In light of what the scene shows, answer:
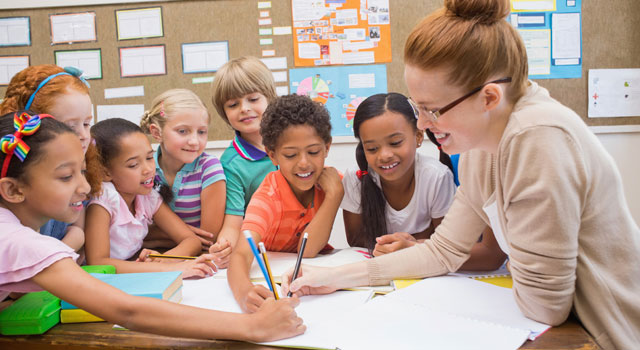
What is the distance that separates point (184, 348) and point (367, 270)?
1.44 ft

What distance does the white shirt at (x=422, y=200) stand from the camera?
1454 millimetres

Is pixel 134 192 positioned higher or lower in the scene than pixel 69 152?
lower

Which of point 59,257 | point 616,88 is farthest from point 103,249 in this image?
point 616,88

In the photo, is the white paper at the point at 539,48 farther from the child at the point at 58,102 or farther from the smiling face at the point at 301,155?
the child at the point at 58,102

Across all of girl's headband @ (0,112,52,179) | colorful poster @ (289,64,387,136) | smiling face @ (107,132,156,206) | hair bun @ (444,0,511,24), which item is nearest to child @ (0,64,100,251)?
smiling face @ (107,132,156,206)

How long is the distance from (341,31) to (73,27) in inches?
69.5

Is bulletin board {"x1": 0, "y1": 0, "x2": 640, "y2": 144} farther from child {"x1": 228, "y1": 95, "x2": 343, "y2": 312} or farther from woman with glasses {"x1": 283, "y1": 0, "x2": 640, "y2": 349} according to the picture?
woman with glasses {"x1": 283, "y1": 0, "x2": 640, "y2": 349}

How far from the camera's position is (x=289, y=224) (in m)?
1.45

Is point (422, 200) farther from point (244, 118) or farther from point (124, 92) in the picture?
point (124, 92)

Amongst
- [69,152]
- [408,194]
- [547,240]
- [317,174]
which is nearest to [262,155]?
[317,174]

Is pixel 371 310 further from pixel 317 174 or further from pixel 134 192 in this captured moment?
pixel 134 192

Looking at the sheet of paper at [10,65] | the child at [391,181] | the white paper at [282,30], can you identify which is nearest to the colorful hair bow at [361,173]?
the child at [391,181]

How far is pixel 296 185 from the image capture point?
143 cm

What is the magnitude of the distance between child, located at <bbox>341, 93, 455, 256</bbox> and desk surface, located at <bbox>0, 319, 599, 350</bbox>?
678mm
